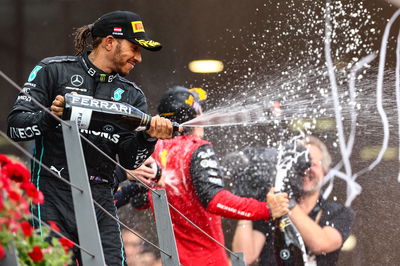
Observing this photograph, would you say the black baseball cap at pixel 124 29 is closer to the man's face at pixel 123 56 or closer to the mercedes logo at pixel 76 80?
the man's face at pixel 123 56

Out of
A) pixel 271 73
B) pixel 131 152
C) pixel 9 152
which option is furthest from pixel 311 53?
pixel 131 152

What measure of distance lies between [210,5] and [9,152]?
5.48 ft

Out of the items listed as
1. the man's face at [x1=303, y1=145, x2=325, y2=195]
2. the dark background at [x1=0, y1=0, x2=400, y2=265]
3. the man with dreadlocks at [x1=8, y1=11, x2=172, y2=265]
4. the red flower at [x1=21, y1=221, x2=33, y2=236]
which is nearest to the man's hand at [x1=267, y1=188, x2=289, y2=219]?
the man's face at [x1=303, y1=145, x2=325, y2=195]

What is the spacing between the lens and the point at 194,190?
206 inches

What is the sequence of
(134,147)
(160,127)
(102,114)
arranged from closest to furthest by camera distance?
(102,114) → (160,127) → (134,147)

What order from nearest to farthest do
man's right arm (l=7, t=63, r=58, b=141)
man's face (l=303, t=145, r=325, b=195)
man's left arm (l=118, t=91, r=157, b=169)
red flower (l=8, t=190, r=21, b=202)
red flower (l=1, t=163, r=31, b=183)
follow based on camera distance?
1. red flower (l=8, t=190, r=21, b=202)
2. red flower (l=1, t=163, r=31, b=183)
3. man's right arm (l=7, t=63, r=58, b=141)
4. man's left arm (l=118, t=91, r=157, b=169)
5. man's face (l=303, t=145, r=325, b=195)

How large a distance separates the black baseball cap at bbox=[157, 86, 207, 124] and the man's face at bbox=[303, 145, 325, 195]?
2.80 ft

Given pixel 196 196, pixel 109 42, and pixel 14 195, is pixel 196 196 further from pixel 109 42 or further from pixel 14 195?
pixel 14 195

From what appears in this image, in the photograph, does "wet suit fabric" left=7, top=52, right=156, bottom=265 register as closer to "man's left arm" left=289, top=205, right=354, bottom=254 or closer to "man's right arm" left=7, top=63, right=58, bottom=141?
"man's right arm" left=7, top=63, right=58, bottom=141

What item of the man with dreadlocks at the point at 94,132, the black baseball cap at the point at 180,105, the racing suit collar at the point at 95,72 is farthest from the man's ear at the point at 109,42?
the black baseball cap at the point at 180,105

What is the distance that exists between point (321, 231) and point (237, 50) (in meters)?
1.32

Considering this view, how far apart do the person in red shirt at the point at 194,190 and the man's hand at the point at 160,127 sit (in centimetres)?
159

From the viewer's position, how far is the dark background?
5941 millimetres

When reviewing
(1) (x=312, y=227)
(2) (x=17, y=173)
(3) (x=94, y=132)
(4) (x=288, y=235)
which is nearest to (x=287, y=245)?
(4) (x=288, y=235)
